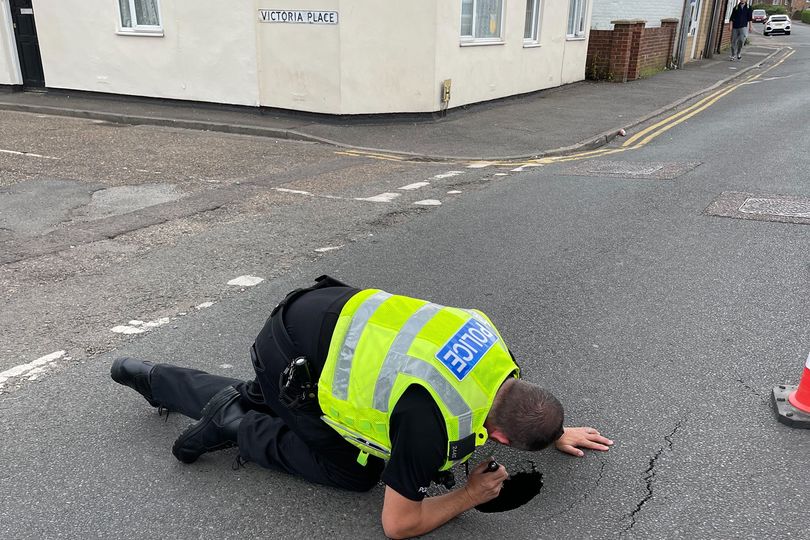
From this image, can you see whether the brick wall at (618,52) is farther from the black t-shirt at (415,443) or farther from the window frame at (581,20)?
the black t-shirt at (415,443)

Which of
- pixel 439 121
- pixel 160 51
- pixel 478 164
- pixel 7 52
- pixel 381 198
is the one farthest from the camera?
pixel 7 52

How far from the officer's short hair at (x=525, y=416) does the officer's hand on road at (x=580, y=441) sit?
0.79m

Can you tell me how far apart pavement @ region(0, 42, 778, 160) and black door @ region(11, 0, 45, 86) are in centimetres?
43

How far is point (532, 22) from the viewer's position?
15625 millimetres

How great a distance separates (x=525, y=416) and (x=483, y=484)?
47 centimetres

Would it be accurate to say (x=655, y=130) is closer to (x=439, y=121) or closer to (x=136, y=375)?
(x=439, y=121)

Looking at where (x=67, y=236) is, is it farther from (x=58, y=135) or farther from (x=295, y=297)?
(x=58, y=135)

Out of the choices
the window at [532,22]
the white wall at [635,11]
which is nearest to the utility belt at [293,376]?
the window at [532,22]

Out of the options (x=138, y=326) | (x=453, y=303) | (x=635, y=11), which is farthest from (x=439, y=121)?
(x=635, y=11)

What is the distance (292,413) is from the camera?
8.93 ft

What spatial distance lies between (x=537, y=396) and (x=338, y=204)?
5.32 m

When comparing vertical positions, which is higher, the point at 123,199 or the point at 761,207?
the point at 761,207

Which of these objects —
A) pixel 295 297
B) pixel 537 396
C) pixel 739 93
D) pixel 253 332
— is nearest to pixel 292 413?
pixel 295 297

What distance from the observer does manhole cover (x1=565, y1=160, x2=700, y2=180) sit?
857cm
